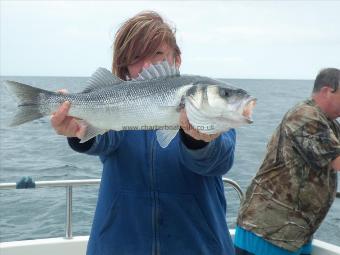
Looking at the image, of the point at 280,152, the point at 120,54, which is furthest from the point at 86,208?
the point at 120,54

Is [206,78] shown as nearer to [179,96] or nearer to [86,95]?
[179,96]

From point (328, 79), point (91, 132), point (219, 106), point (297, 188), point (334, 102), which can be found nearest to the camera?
point (219, 106)

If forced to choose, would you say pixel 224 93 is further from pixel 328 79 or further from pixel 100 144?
pixel 328 79

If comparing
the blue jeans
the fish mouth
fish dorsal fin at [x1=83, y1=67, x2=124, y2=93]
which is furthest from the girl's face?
the blue jeans

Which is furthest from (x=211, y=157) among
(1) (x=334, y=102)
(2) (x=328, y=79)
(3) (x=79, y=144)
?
(2) (x=328, y=79)

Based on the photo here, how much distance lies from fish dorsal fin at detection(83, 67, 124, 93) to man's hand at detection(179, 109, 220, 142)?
1.37ft

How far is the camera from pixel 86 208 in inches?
374

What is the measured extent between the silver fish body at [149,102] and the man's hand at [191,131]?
0.11ft

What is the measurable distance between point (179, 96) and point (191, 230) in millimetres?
685

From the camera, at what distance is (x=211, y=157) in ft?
7.48

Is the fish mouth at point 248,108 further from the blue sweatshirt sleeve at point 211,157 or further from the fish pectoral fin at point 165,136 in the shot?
the fish pectoral fin at point 165,136

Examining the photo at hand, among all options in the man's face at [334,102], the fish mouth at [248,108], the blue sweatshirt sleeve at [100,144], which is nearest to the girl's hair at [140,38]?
the blue sweatshirt sleeve at [100,144]

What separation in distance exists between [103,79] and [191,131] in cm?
56

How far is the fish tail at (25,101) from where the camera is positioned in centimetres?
252
